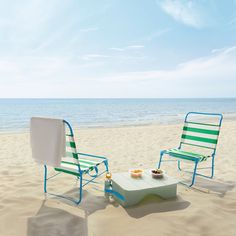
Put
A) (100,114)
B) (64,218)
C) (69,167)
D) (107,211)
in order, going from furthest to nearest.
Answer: (100,114) → (69,167) → (107,211) → (64,218)

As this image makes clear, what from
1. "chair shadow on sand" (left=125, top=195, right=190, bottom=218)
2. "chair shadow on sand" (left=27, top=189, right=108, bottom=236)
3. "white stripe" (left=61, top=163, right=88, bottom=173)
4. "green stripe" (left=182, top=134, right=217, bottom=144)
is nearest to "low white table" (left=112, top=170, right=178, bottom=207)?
"chair shadow on sand" (left=125, top=195, right=190, bottom=218)

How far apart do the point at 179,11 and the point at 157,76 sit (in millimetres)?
21634

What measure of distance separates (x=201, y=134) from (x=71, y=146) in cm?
251

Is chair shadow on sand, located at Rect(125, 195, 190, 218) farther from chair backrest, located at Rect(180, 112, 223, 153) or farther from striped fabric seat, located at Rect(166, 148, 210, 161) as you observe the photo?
chair backrest, located at Rect(180, 112, 223, 153)

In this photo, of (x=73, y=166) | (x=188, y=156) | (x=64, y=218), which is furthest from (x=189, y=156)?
(x=64, y=218)

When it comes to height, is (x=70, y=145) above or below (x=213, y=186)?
above

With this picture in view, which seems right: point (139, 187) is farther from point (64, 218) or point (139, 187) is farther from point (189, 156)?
point (189, 156)

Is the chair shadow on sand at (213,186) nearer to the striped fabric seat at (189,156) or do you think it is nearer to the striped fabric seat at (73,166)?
the striped fabric seat at (189,156)

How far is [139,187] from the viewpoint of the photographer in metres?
2.75

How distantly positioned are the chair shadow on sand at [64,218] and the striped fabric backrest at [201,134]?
211 cm

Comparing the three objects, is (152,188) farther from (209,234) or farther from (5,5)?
(5,5)

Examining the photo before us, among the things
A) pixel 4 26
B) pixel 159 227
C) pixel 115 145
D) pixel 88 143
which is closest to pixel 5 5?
pixel 4 26

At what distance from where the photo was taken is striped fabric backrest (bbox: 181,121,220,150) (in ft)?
12.8

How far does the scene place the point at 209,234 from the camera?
214cm
